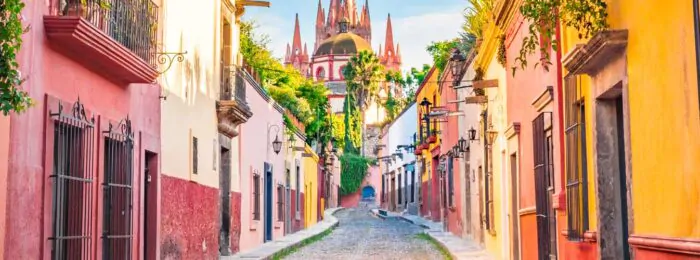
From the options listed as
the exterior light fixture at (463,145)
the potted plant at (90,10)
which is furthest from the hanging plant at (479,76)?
the potted plant at (90,10)

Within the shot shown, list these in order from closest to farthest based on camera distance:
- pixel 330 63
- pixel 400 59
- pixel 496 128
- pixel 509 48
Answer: pixel 509 48 → pixel 496 128 → pixel 330 63 → pixel 400 59

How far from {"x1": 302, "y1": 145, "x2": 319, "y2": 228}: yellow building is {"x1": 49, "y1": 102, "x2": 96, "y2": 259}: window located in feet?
90.2

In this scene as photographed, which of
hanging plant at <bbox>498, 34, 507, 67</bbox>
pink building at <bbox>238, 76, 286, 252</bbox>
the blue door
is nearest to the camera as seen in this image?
hanging plant at <bbox>498, 34, 507, 67</bbox>

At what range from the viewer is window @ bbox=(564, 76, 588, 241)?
970 cm

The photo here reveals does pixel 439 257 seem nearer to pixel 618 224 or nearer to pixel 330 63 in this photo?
pixel 618 224

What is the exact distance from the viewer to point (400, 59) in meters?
121

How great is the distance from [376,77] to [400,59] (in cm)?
3148

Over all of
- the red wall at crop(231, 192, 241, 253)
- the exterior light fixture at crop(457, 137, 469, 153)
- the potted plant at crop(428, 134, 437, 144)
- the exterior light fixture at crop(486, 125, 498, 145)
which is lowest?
the red wall at crop(231, 192, 241, 253)

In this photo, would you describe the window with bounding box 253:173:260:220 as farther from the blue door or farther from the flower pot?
the flower pot

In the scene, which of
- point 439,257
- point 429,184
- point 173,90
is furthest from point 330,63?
point 173,90

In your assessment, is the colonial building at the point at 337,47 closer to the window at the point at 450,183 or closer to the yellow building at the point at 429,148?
the yellow building at the point at 429,148

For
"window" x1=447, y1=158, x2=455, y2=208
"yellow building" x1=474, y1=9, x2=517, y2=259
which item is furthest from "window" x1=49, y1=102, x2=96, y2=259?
"window" x1=447, y1=158, x2=455, y2=208

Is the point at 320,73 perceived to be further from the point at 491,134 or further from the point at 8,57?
the point at 8,57

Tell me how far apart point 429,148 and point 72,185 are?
101 feet
